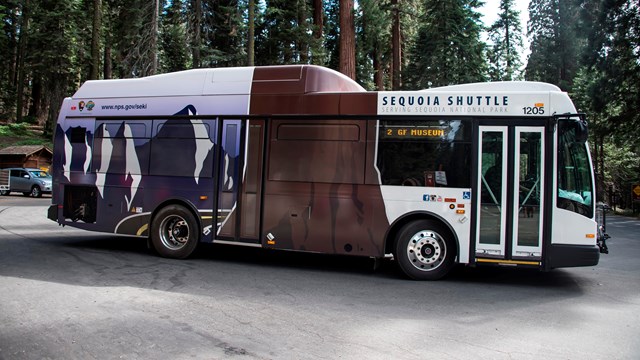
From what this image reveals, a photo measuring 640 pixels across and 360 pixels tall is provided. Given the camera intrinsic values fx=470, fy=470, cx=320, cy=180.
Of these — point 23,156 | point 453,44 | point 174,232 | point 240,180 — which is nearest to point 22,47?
point 23,156

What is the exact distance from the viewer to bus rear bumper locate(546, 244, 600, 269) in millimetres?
6938

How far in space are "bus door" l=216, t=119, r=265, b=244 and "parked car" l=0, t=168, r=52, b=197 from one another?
88.6 feet

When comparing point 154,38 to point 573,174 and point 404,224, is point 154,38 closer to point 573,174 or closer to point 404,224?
point 404,224

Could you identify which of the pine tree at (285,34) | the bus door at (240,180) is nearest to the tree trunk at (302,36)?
the pine tree at (285,34)

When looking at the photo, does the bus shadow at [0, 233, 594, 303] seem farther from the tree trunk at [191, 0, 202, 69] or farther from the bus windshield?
the tree trunk at [191, 0, 202, 69]

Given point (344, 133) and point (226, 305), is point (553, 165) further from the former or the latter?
point (226, 305)

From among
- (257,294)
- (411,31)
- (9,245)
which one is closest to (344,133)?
(257,294)

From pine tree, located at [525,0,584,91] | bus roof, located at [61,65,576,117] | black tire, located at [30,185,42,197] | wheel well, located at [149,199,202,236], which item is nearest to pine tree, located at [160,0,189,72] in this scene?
black tire, located at [30,185,42,197]

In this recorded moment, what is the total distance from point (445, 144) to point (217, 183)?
4089mm

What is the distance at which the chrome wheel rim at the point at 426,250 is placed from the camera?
24.6 feet

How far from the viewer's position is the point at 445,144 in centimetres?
752

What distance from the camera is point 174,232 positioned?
9039 mm

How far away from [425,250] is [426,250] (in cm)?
2

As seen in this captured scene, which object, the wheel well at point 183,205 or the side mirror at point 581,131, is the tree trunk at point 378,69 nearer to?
the wheel well at point 183,205
